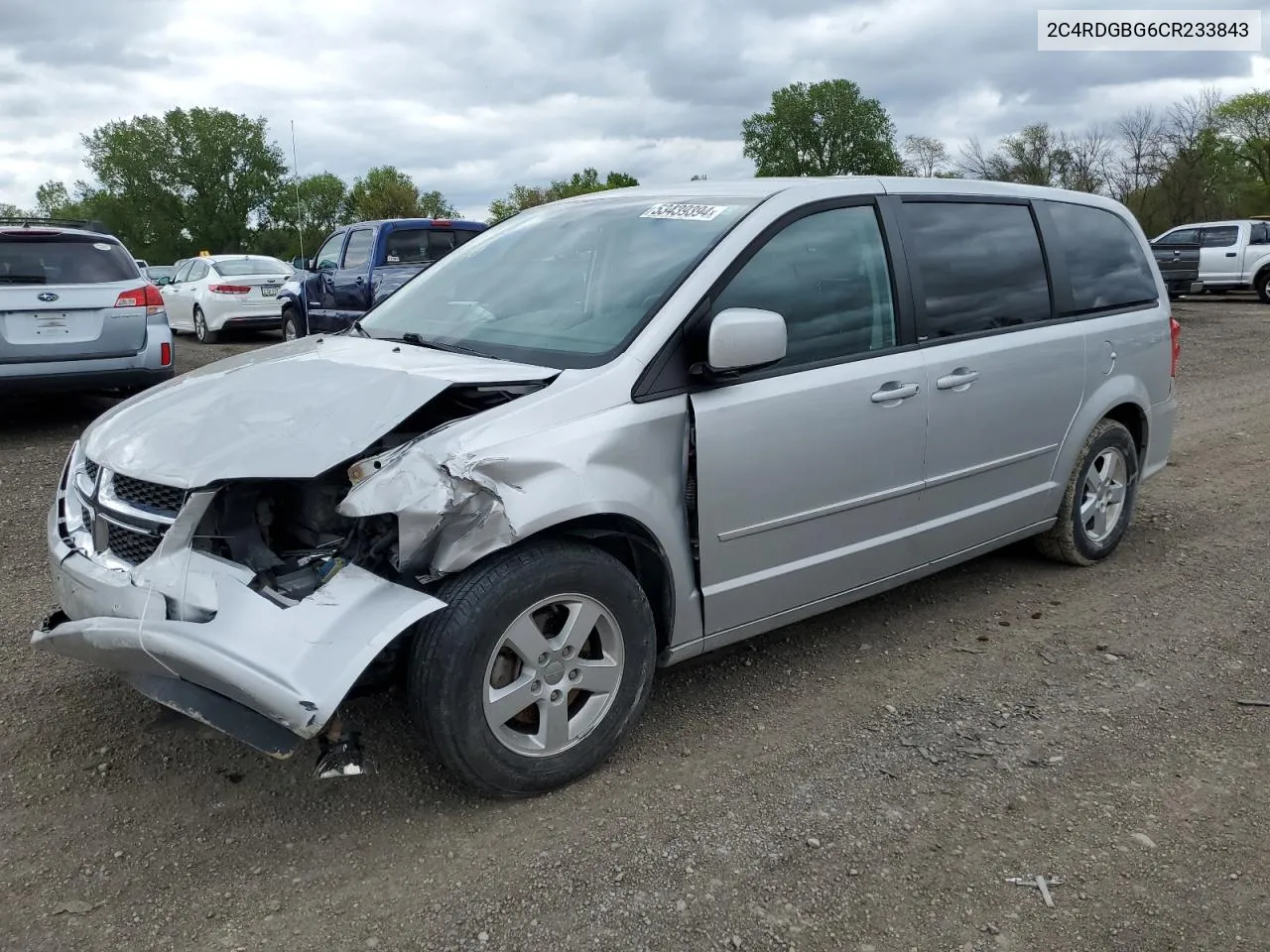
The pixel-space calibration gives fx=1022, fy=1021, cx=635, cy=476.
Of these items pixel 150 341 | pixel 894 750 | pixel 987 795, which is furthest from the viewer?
pixel 150 341

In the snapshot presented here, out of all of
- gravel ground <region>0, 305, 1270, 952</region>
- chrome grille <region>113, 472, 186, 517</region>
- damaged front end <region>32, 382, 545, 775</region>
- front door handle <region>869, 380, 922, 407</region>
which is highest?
front door handle <region>869, 380, 922, 407</region>

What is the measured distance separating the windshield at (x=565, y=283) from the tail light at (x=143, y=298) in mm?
4754

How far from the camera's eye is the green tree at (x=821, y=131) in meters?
80.6

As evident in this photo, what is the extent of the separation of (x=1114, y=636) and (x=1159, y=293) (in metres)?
1.98

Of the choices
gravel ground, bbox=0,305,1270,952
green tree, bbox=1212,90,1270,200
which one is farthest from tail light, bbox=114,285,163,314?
green tree, bbox=1212,90,1270,200

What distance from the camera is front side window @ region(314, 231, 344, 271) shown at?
1245cm

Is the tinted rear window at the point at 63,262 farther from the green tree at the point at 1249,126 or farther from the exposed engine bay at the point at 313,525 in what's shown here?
the green tree at the point at 1249,126

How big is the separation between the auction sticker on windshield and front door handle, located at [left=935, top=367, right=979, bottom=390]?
1065 millimetres

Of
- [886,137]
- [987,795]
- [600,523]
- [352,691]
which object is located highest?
[886,137]

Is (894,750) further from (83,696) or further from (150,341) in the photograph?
(150,341)

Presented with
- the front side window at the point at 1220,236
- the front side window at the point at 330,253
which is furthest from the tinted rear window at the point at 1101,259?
the front side window at the point at 1220,236

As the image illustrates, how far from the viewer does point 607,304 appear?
3.36 metres

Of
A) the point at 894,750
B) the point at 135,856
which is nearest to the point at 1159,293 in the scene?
the point at 894,750

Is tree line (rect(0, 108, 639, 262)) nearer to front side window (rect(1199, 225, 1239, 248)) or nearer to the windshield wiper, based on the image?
front side window (rect(1199, 225, 1239, 248))
